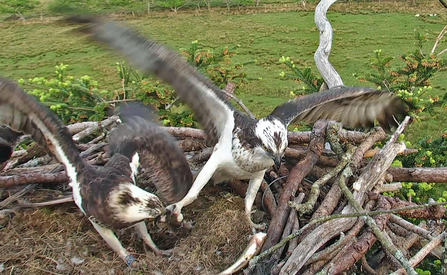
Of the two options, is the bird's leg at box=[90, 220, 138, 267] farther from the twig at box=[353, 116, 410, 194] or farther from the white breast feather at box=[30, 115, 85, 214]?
the twig at box=[353, 116, 410, 194]

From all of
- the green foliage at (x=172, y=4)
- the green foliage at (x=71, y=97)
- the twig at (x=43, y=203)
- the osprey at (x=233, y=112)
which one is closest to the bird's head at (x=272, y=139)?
the osprey at (x=233, y=112)

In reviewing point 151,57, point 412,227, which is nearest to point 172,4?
point 151,57

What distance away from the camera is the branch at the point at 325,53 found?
4141 millimetres

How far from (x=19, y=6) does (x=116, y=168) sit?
16.0 metres

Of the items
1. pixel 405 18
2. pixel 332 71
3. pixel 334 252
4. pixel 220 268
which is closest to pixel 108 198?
pixel 220 268

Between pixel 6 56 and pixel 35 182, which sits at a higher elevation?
pixel 35 182

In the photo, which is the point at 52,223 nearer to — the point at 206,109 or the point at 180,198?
the point at 180,198

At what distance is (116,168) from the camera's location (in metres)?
2.81

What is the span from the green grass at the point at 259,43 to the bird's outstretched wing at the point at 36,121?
18.6 feet

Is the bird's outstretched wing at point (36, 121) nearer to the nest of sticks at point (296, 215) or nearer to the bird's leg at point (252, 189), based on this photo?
the nest of sticks at point (296, 215)

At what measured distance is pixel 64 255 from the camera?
9.05 ft

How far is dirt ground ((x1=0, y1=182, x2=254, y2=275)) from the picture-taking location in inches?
105

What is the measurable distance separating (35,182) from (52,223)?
0.37m

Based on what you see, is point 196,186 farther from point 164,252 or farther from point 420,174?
point 420,174
